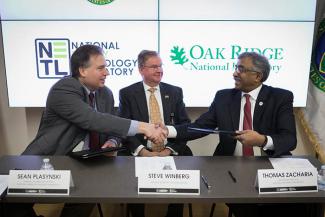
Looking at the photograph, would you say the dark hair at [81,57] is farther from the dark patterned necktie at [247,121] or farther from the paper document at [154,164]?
the dark patterned necktie at [247,121]

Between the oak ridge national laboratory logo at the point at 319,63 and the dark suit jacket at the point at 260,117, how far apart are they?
113 centimetres

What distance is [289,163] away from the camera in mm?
1816

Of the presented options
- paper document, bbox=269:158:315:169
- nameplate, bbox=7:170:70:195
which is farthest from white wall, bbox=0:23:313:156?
nameplate, bbox=7:170:70:195

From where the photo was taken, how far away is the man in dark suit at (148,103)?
8.89ft

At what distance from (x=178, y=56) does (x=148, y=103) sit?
2.13 ft

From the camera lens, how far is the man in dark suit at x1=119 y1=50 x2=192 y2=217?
2.71 metres

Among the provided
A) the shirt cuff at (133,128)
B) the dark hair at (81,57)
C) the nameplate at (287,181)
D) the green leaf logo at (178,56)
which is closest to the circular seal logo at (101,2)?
the green leaf logo at (178,56)

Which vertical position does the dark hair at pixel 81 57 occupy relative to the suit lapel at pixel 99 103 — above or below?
above

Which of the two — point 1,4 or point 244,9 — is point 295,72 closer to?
point 244,9

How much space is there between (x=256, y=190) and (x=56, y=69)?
2426 mm

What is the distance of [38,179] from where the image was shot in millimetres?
1435

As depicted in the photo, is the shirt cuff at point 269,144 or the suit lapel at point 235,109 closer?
the shirt cuff at point 269,144

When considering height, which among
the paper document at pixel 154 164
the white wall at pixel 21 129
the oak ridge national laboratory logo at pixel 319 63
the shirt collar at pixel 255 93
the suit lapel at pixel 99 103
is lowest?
the white wall at pixel 21 129

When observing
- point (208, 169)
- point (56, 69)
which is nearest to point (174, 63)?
point (56, 69)
